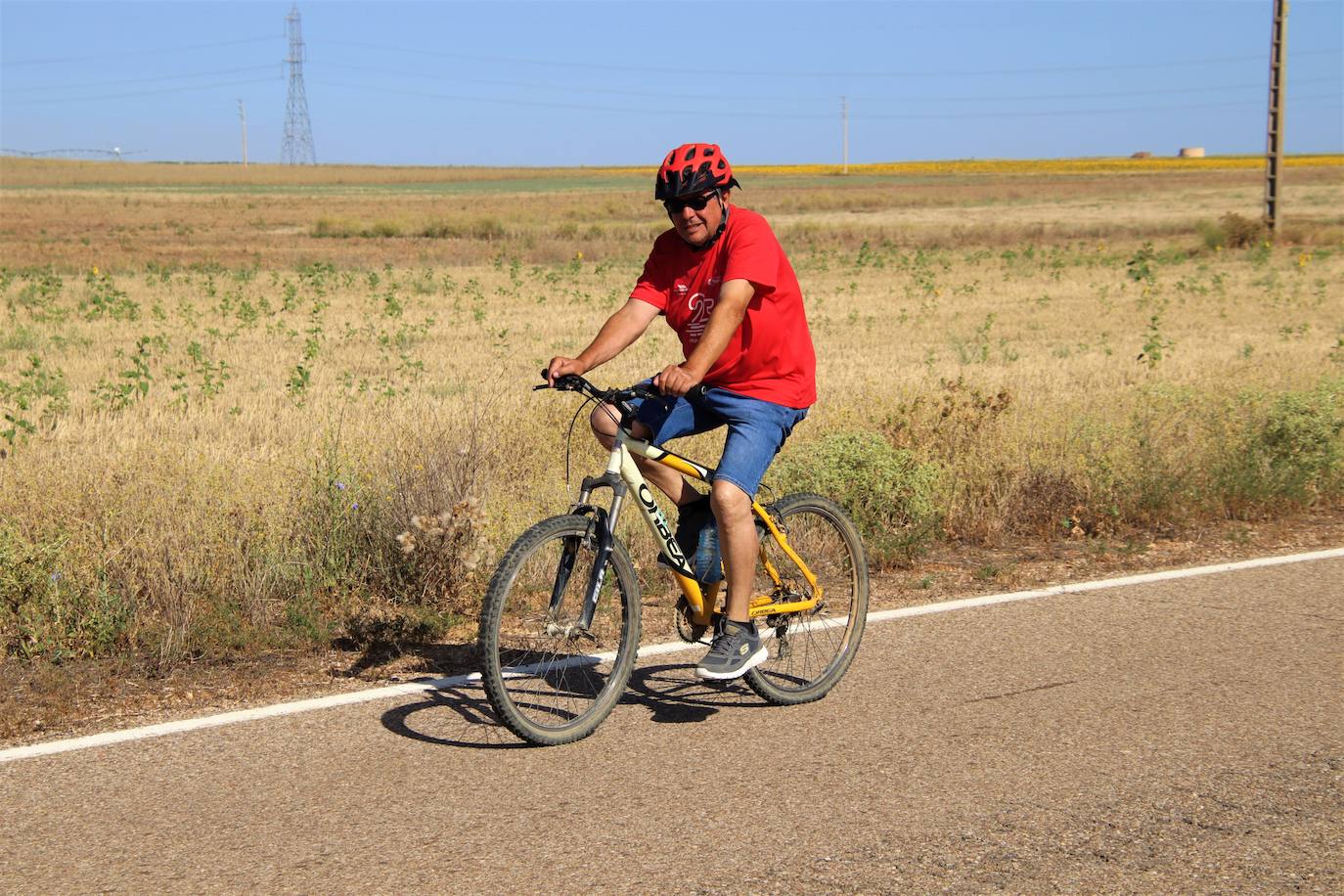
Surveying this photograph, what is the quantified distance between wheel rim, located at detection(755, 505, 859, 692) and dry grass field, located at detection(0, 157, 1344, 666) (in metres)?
1.25

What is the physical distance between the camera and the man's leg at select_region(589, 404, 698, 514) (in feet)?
16.5

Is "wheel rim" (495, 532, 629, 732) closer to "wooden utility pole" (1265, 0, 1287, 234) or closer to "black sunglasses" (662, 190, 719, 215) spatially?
"black sunglasses" (662, 190, 719, 215)

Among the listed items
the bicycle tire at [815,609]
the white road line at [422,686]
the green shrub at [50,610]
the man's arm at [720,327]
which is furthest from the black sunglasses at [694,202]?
the green shrub at [50,610]

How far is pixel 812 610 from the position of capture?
18.7 ft

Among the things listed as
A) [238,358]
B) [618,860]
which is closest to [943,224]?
[238,358]

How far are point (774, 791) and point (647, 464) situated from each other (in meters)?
1.30

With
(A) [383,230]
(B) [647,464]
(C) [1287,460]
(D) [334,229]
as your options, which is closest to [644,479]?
(B) [647,464]

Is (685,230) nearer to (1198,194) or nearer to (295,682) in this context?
(295,682)

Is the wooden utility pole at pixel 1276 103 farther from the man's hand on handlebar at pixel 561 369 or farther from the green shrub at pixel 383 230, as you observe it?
the man's hand on handlebar at pixel 561 369

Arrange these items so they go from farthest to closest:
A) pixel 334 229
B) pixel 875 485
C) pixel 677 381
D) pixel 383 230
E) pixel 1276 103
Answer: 1. pixel 334 229
2. pixel 383 230
3. pixel 1276 103
4. pixel 875 485
5. pixel 677 381

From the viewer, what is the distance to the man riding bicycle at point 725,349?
4.89m

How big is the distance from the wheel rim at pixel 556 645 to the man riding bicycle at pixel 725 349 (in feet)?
1.35

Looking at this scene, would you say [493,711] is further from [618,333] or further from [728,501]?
[618,333]

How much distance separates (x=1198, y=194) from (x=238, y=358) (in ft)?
244
